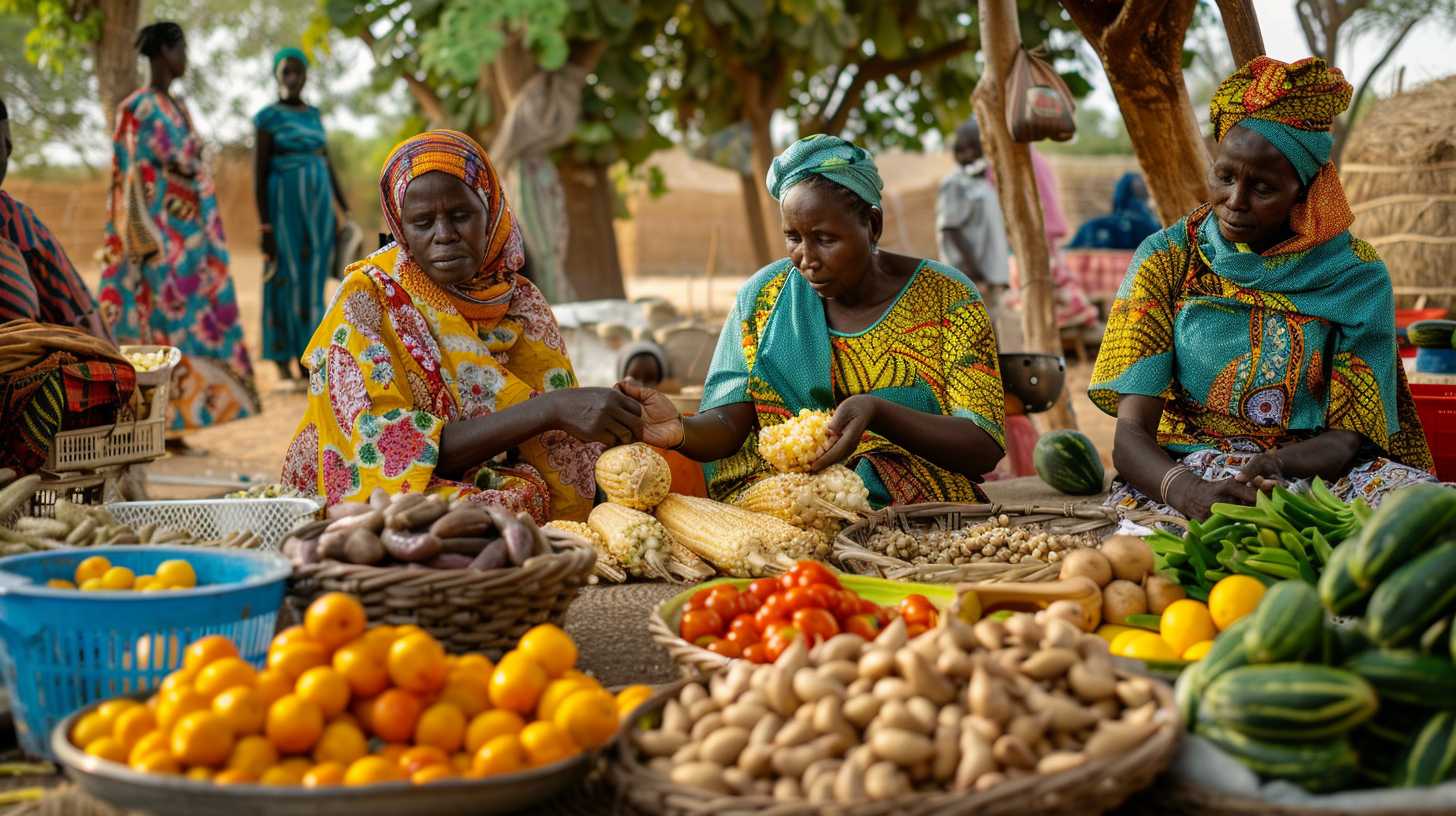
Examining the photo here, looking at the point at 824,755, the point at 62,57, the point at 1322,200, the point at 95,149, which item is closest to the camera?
the point at 824,755

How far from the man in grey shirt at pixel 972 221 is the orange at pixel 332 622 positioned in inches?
324

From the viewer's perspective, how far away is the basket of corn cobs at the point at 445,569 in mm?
2385

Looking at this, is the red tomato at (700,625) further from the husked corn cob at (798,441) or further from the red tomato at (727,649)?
the husked corn cob at (798,441)

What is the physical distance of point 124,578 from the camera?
239cm

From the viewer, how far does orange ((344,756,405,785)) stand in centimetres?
186

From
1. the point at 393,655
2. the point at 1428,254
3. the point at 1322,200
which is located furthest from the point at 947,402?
the point at 1428,254

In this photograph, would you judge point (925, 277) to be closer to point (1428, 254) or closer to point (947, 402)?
point (947, 402)

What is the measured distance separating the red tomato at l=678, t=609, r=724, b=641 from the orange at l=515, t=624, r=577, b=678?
1.27 ft

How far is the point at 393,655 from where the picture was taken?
2062 millimetres

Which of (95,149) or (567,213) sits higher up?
(95,149)

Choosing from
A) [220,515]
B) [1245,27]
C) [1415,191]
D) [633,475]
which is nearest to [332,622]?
[220,515]

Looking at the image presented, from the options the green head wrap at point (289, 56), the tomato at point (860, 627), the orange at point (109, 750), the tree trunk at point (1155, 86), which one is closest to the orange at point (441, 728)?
the orange at point (109, 750)

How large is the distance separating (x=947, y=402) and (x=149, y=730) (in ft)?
8.56

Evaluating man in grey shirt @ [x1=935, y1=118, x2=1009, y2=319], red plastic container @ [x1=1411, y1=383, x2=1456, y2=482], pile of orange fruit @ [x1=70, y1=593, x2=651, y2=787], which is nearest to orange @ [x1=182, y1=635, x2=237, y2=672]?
pile of orange fruit @ [x1=70, y1=593, x2=651, y2=787]
